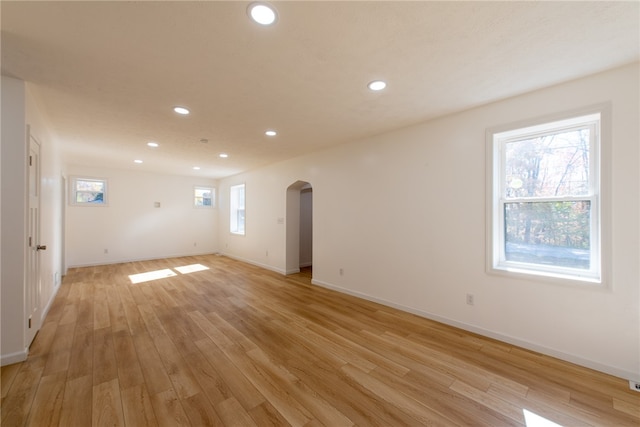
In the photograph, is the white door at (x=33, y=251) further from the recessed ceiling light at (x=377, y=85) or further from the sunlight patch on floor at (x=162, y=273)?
the recessed ceiling light at (x=377, y=85)

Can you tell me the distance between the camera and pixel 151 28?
1583mm

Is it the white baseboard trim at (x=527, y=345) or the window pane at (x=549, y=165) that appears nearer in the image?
the white baseboard trim at (x=527, y=345)

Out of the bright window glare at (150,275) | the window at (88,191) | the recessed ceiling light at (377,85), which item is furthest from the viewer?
the window at (88,191)

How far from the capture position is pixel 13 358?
214 cm

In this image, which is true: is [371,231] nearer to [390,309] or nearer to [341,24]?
[390,309]

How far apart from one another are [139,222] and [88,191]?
1.29m

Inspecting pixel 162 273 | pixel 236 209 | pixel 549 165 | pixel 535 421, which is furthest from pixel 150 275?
pixel 549 165

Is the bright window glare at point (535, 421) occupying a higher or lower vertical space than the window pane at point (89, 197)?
lower

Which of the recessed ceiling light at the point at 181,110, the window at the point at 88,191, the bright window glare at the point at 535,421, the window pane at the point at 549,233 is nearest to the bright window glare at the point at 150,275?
the window at the point at 88,191

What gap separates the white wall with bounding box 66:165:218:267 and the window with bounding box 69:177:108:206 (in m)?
0.11

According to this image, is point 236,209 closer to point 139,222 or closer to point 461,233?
point 139,222

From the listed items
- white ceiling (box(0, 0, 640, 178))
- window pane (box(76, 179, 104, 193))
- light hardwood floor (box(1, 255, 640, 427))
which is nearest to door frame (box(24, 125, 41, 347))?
light hardwood floor (box(1, 255, 640, 427))

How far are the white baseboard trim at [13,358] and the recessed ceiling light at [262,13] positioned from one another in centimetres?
338

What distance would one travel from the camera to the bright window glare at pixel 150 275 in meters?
4.86
